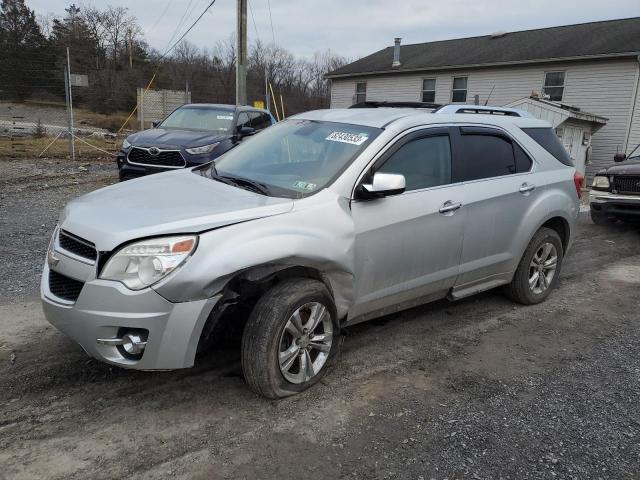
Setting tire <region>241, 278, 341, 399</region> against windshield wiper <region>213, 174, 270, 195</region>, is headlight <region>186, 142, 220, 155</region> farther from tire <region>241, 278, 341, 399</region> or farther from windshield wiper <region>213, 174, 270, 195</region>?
tire <region>241, 278, 341, 399</region>

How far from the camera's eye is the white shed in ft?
A: 53.3

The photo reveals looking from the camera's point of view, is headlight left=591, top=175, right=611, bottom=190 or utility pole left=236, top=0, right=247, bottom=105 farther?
utility pole left=236, top=0, right=247, bottom=105

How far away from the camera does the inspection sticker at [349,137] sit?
12.3 ft

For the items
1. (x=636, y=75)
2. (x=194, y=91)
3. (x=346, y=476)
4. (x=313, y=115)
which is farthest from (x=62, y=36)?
(x=346, y=476)

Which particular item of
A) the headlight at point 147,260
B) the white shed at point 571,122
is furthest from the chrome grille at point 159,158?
the white shed at point 571,122

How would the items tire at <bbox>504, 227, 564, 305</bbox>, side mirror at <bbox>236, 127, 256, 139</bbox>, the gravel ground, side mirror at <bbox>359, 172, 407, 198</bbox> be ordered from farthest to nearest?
side mirror at <bbox>236, 127, 256, 139</bbox>, the gravel ground, tire at <bbox>504, 227, 564, 305</bbox>, side mirror at <bbox>359, 172, 407, 198</bbox>

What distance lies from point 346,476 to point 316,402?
0.69 m

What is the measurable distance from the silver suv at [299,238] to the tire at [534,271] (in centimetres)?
3

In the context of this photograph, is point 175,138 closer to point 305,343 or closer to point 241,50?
point 305,343

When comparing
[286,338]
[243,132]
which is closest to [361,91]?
[243,132]

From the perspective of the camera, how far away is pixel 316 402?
327 cm

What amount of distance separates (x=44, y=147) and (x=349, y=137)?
1519cm

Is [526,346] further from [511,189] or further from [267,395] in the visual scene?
[267,395]

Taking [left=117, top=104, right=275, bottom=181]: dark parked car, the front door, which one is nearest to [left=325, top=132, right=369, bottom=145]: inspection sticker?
the front door
